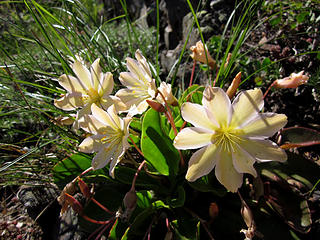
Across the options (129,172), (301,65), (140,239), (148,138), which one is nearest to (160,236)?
(140,239)

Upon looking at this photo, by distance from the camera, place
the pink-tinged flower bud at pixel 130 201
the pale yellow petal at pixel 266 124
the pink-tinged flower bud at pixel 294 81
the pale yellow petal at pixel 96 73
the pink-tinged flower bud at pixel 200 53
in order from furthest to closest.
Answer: the pink-tinged flower bud at pixel 200 53 → the pale yellow petal at pixel 96 73 → the pink-tinged flower bud at pixel 294 81 → the pink-tinged flower bud at pixel 130 201 → the pale yellow petal at pixel 266 124

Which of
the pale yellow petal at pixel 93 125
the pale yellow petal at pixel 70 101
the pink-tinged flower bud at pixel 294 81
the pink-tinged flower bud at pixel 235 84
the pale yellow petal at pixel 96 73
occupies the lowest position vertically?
the pink-tinged flower bud at pixel 294 81

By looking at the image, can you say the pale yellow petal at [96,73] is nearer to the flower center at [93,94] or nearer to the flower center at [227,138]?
the flower center at [93,94]

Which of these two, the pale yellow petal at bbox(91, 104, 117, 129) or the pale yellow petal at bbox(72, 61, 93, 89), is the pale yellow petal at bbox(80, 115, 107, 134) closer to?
the pale yellow petal at bbox(91, 104, 117, 129)

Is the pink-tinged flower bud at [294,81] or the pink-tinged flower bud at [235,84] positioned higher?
the pink-tinged flower bud at [235,84]

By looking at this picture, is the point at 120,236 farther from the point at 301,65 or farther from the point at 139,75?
the point at 301,65

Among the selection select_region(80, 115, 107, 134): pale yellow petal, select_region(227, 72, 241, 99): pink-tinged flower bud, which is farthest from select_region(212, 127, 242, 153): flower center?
select_region(80, 115, 107, 134): pale yellow petal

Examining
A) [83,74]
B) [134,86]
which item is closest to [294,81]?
[134,86]

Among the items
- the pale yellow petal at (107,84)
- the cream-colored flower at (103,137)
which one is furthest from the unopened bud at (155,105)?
the pale yellow petal at (107,84)
